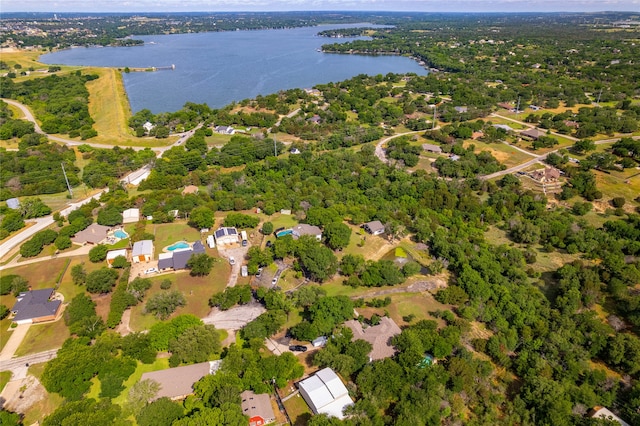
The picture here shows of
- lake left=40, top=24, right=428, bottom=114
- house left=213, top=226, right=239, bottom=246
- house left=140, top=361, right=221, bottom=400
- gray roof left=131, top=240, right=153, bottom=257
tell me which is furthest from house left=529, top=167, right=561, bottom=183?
lake left=40, top=24, right=428, bottom=114

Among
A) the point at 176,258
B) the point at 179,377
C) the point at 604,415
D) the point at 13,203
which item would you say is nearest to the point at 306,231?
the point at 176,258

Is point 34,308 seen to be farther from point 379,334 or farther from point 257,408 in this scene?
point 379,334

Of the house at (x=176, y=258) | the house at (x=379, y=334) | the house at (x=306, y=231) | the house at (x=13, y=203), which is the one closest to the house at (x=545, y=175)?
the house at (x=306, y=231)

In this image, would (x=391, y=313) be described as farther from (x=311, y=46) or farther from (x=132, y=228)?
(x=311, y=46)

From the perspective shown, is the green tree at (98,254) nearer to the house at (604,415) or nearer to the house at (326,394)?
the house at (326,394)

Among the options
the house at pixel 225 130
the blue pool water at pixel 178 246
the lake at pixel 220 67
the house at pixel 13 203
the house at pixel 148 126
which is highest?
the lake at pixel 220 67
